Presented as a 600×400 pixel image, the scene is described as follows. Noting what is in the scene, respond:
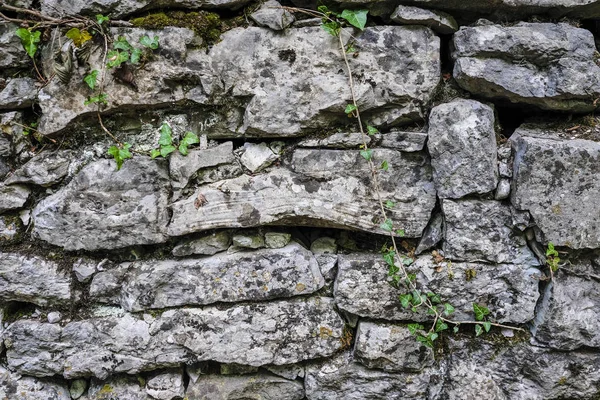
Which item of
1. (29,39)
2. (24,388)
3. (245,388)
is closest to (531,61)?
(245,388)

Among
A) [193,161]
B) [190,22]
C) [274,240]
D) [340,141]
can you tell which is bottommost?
[274,240]

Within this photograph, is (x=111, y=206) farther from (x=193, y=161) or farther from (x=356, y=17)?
(x=356, y=17)

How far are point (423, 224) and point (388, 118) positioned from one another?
525mm

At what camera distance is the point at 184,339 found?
6.55 feet

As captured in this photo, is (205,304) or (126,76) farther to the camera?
(205,304)

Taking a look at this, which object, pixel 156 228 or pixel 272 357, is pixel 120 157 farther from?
pixel 272 357

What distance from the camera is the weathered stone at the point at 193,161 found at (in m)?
1.97

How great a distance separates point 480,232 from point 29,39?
2.21 m

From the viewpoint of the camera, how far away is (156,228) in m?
1.99

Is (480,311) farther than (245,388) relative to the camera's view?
No

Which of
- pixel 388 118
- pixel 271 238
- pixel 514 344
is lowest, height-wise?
pixel 514 344

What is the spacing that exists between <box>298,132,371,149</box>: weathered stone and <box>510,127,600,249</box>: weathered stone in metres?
0.71

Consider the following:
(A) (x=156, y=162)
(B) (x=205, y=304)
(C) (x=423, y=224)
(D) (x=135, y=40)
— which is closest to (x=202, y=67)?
(D) (x=135, y=40)

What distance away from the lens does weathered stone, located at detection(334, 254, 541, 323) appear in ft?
6.43
